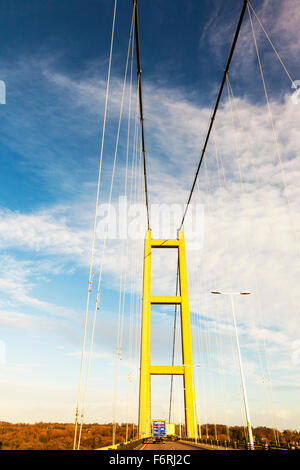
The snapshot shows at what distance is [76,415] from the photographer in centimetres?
394

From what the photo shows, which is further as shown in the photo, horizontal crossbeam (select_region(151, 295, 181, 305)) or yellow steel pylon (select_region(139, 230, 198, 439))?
horizontal crossbeam (select_region(151, 295, 181, 305))

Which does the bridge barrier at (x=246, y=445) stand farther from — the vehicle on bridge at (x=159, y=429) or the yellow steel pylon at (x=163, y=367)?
the vehicle on bridge at (x=159, y=429)

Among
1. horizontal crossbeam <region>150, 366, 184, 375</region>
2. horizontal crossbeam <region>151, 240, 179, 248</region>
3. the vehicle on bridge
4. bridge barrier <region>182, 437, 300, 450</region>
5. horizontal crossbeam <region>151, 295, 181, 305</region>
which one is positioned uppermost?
horizontal crossbeam <region>151, 240, 179, 248</region>

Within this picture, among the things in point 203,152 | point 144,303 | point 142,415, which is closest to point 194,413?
point 142,415

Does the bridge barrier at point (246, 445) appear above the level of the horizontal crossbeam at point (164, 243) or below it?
below

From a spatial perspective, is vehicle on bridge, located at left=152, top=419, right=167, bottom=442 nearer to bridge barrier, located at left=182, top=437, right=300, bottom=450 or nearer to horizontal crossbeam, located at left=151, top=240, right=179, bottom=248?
bridge barrier, located at left=182, top=437, right=300, bottom=450

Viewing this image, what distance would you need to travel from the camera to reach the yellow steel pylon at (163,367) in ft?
69.7

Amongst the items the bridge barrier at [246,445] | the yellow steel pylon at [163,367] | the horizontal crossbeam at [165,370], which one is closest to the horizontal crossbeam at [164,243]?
the yellow steel pylon at [163,367]

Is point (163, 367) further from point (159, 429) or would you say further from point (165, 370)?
point (159, 429)

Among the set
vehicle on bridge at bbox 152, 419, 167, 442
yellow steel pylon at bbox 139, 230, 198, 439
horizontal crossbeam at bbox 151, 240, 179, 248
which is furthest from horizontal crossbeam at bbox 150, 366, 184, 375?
horizontal crossbeam at bbox 151, 240, 179, 248

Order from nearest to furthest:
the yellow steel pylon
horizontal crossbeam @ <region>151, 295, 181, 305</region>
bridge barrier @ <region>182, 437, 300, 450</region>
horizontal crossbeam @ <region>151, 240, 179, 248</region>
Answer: bridge barrier @ <region>182, 437, 300, 450</region> → the yellow steel pylon → horizontal crossbeam @ <region>151, 295, 181, 305</region> → horizontal crossbeam @ <region>151, 240, 179, 248</region>

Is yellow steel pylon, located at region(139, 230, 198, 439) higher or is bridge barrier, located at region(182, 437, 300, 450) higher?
yellow steel pylon, located at region(139, 230, 198, 439)

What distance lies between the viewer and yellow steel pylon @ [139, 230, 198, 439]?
21.2 m
